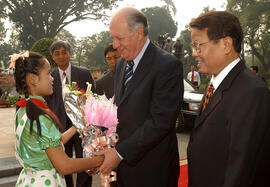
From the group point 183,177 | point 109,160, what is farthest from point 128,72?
point 183,177

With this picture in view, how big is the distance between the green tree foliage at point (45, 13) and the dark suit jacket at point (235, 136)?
31.0 meters

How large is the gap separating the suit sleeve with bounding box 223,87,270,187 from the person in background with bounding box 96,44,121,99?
10.4ft

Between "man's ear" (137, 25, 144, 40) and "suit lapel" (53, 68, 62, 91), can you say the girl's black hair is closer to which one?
"man's ear" (137, 25, 144, 40)

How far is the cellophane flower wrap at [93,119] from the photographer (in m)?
2.08

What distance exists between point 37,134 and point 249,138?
4.69 ft

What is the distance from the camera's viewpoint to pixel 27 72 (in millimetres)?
2072

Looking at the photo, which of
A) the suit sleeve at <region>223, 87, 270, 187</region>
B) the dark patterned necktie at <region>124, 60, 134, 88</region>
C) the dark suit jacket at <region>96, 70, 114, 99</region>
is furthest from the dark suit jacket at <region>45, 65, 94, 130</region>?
the suit sleeve at <region>223, 87, 270, 187</region>

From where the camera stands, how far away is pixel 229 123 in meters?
1.51

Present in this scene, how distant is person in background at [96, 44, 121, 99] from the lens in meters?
4.46

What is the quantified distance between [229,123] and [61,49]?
146 inches

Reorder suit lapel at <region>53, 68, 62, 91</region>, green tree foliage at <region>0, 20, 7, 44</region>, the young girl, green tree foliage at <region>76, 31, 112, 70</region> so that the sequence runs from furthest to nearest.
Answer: green tree foliage at <region>76, 31, 112, 70</region> < green tree foliage at <region>0, 20, 7, 44</region> < suit lapel at <region>53, 68, 62, 91</region> < the young girl

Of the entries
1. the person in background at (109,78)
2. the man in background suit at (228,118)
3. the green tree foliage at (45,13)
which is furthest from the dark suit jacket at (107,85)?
the green tree foliage at (45,13)

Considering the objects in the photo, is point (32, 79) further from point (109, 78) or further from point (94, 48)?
point (94, 48)

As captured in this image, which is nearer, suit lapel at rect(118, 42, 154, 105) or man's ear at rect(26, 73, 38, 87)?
man's ear at rect(26, 73, 38, 87)
